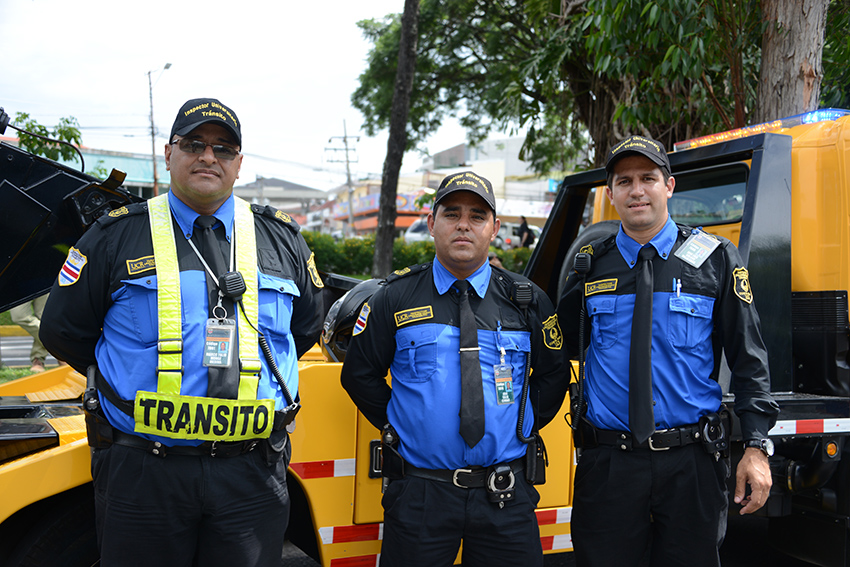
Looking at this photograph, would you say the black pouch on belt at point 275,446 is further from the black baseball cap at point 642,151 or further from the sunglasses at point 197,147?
the black baseball cap at point 642,151

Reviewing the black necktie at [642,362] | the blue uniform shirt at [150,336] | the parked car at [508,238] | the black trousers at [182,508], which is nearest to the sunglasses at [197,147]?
the blue uniform shirt at [150,336]

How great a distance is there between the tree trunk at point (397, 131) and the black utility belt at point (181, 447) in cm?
753

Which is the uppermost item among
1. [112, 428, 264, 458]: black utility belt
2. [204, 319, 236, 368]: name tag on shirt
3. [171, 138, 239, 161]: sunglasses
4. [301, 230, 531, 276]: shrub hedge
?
[301, 230, 531, 276]: shrub hedge

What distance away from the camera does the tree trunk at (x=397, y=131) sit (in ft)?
31.1

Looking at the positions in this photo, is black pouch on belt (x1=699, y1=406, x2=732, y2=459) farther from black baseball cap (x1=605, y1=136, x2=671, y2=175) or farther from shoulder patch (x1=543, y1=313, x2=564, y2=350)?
black baseball cap (x1=605, y1=136, x2=671, y2=175)

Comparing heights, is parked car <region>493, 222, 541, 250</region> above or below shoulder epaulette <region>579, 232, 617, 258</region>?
above

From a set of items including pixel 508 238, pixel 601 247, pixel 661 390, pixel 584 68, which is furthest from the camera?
pixel 508 238

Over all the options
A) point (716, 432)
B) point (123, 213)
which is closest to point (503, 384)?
point (716, 432)

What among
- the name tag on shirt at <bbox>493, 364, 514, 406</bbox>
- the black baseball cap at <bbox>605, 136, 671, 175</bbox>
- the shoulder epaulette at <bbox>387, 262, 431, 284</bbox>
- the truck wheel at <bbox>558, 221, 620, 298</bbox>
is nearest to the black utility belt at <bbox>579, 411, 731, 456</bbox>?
the name tag on shirt at <bbox>493, 364, 514, 406</bbox>

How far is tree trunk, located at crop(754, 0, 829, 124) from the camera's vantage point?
15.6 ft

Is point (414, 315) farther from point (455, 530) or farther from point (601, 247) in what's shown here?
A: point (601, 247)

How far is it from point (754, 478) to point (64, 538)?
242cm

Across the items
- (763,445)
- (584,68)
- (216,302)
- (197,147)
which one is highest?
(584,68)

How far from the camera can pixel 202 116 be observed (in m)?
2.10
